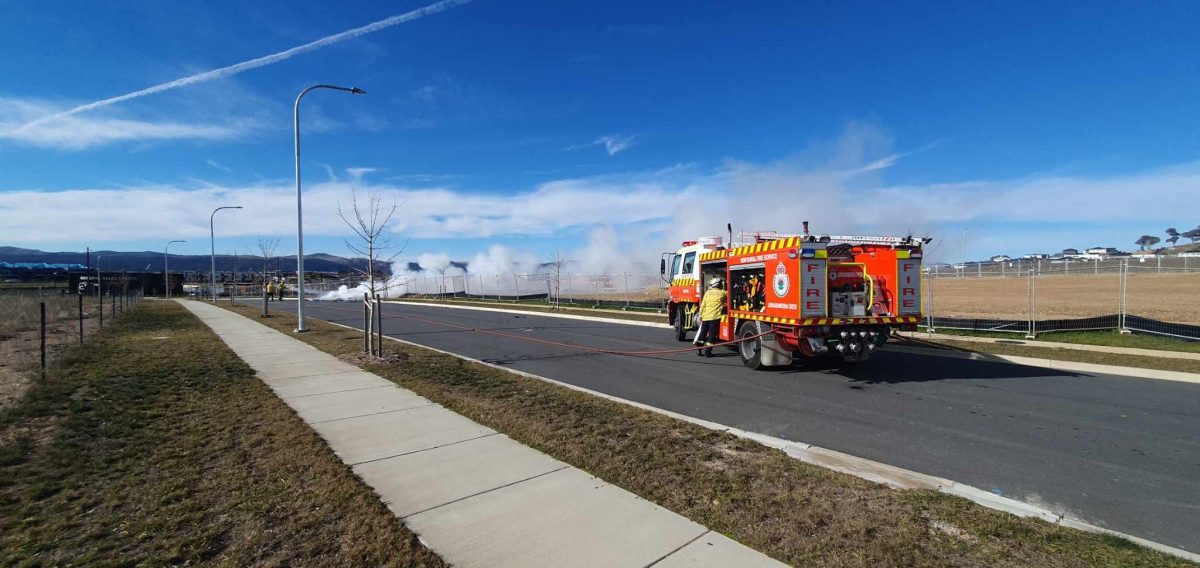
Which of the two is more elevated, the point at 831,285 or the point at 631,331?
the point at 831,285

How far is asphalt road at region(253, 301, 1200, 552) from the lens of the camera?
4.73m

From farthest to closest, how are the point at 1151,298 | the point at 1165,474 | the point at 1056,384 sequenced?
the point at 1151,298, the point at 1056,384, the point at 1165,474

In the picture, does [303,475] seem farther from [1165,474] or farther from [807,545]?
[1165,474]

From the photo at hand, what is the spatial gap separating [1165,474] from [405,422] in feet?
24.7

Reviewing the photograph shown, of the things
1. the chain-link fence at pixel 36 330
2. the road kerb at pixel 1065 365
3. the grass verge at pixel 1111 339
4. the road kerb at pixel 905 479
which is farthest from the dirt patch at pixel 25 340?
the grass verge at pixel 1111 339

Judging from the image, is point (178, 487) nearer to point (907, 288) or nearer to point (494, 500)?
point (494, 500)

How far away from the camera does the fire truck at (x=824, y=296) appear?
9320 mm

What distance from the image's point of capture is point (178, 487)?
434 cm

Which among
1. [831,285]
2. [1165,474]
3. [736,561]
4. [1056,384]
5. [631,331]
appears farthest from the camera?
[631,331]

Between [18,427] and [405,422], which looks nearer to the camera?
[18,427]

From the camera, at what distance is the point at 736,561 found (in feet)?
10.7

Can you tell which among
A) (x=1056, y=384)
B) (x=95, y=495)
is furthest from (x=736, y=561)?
(x=1056, y=384)

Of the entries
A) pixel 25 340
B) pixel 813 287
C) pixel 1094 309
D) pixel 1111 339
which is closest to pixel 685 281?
pixel 813 287

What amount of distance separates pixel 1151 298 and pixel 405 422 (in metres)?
33.5
